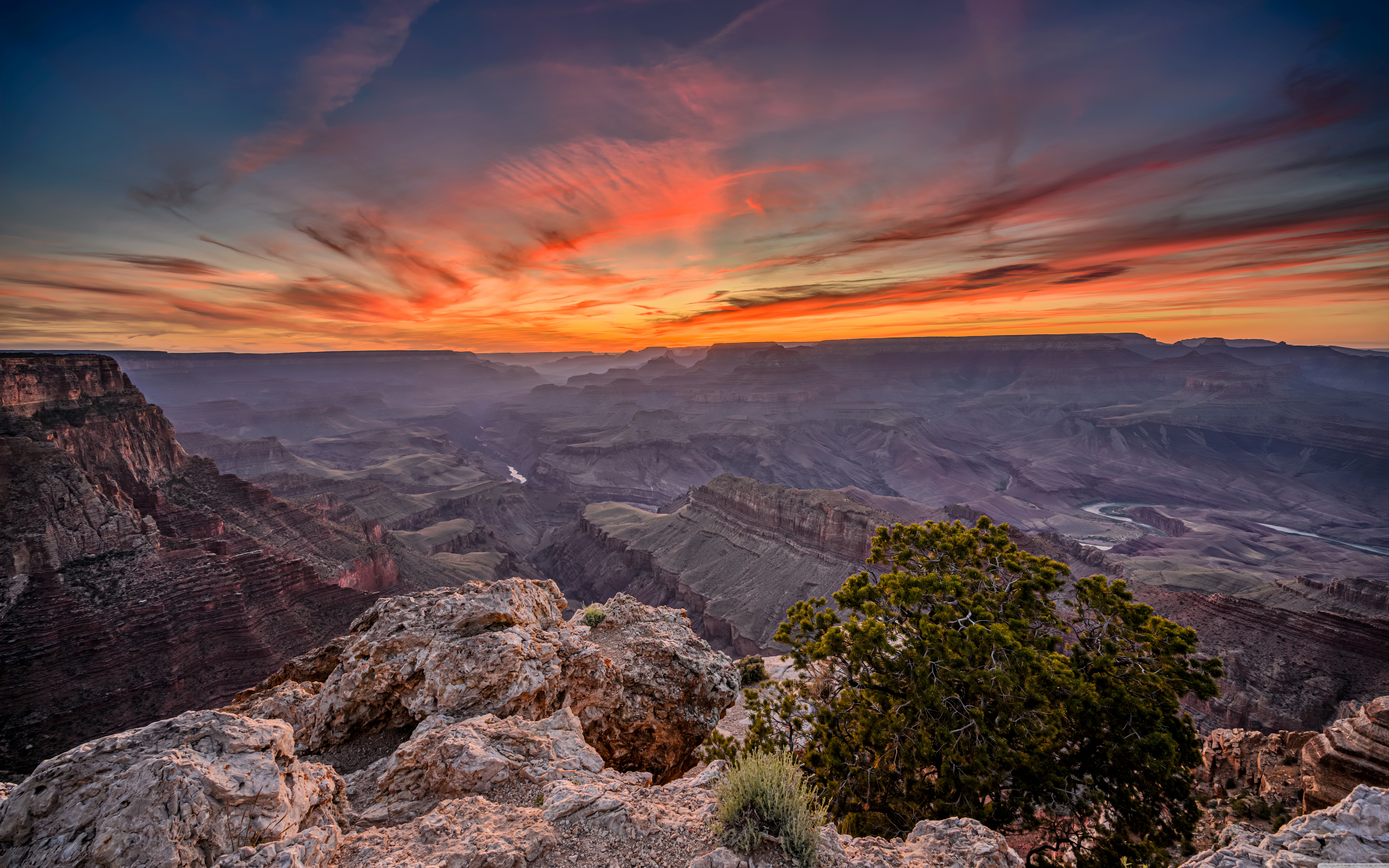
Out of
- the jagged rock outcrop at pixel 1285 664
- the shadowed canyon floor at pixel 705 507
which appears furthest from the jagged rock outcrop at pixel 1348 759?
the shadowed canyon floor at pixel 705 507

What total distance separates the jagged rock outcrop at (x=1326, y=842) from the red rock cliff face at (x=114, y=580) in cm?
3542

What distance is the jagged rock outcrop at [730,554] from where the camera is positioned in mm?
47562

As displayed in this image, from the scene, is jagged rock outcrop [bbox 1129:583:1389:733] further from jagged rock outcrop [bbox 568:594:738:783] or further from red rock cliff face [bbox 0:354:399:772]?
red rock cliff face [bbox 0:354:399:772]

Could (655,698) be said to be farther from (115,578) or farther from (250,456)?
(250,456)

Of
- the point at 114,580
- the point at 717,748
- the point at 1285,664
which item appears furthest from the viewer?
the point at 1285,664

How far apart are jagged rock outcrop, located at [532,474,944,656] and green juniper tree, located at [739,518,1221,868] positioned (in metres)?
28.6

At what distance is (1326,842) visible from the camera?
4918mm

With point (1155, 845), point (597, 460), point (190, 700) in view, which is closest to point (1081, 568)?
point (1155, 845)

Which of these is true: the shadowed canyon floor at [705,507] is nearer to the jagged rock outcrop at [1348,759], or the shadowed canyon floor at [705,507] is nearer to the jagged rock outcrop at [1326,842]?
the jagged rock outcrop at [1348,759]

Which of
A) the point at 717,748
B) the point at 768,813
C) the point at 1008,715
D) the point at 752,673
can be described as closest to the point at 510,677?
the point at 717,748

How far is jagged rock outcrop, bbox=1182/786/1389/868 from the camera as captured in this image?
475 centimetres

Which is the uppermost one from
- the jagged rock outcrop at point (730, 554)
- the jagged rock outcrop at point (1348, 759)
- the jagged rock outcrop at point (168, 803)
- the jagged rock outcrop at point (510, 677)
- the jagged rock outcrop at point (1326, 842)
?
the jagged rock outcrop at point (168, 803)

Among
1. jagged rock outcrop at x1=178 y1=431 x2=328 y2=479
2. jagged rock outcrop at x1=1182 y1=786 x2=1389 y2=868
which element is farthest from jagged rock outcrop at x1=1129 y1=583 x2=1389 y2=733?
jagged rock outcrop at x1=178 y1=431 x2=328 y2=479

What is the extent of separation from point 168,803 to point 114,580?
33.9 m
